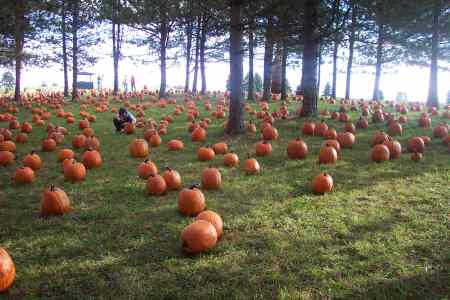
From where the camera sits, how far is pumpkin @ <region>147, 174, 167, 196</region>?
18.3 ft

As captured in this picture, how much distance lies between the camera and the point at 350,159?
7.67 meters

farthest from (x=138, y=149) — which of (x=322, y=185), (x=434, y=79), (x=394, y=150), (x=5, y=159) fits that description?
(x=434, y=79)

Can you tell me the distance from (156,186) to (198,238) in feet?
6.54

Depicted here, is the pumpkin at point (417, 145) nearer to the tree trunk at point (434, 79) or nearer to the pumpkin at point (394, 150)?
the pumpkin at point (394, 150)

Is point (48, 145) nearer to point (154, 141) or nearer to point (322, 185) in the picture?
point (154, 141)

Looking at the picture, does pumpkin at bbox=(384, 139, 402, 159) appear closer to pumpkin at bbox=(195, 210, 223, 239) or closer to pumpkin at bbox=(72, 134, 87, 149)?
pumpkin at bbox=(195, 210, 223, 239)

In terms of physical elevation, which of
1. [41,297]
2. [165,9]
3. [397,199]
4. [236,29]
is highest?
[165,9]

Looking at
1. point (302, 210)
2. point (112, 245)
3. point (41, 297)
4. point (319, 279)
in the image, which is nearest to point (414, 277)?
point (319, 279)

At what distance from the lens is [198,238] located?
12.3 feet

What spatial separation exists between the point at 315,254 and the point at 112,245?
2.11 meters

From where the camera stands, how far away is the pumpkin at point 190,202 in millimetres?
4742

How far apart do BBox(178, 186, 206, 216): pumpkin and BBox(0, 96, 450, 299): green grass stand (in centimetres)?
12

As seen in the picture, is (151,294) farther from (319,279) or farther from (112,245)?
(319,279)

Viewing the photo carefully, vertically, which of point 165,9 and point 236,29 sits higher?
point 165,9
